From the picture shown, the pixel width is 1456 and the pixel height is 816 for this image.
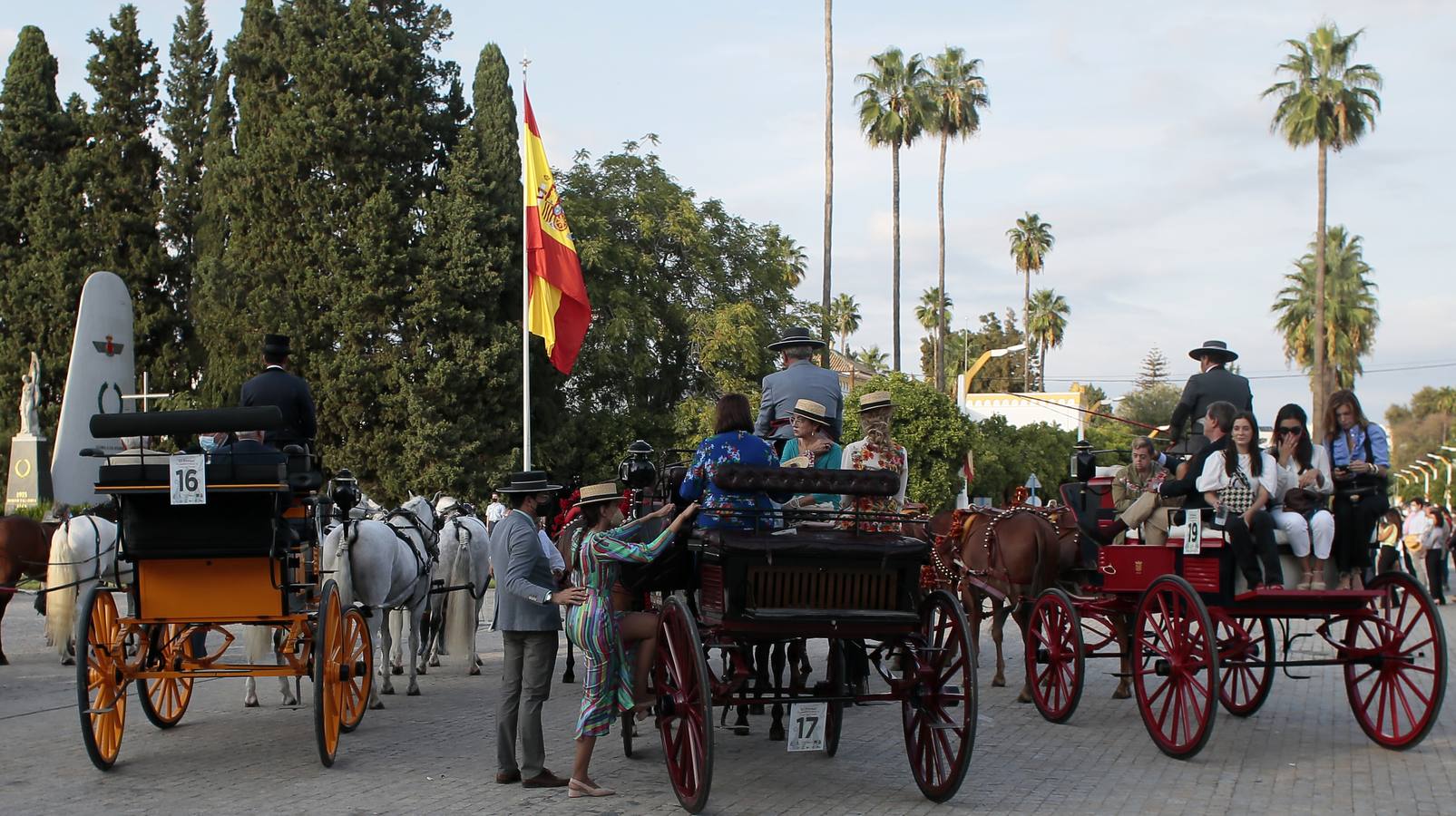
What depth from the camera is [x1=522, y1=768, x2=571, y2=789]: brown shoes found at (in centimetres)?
820

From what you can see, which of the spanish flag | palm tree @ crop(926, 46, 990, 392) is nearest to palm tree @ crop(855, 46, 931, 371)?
palm tree @ crop(926, 46, 990, 392)

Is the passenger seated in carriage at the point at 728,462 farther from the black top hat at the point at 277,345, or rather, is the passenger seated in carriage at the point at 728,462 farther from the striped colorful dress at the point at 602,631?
the black top hat at the point at 277,345

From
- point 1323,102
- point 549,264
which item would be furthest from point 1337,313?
point 549,264

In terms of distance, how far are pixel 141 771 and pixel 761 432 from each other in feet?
16.1

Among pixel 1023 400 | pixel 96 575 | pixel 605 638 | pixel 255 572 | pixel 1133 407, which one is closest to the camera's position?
pixel 605 638

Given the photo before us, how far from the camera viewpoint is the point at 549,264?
82.0ft

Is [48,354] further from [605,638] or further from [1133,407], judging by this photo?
[1133,407]

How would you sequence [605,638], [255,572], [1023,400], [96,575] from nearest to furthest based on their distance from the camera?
[605,638] < [255,572] < [96,575] < [1023,400]

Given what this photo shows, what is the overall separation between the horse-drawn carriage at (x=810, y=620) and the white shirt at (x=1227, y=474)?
249 centimetres

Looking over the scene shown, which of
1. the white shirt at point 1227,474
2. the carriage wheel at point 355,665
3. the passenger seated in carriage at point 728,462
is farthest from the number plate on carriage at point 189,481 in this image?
the white shirt at point 1227,474

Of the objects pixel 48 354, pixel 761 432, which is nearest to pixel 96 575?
pixel 761 432

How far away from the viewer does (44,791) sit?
8141 millimetres

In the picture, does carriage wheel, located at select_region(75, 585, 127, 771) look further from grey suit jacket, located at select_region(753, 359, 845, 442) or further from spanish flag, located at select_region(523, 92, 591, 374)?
spanish flag, located at select_region(523, 92, 591, 374)

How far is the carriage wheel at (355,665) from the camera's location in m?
9.80
